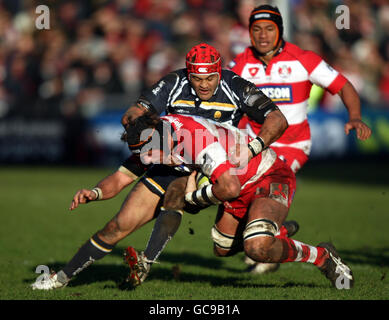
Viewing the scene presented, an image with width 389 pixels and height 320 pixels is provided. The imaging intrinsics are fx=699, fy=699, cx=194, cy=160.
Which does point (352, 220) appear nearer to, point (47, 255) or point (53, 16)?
point (47, 255)

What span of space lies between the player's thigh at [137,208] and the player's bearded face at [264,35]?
2192 mm

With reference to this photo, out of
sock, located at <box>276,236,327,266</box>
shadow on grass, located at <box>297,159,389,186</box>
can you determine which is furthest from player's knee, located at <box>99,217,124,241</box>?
shadow on grass, located at <box>297,159,389,186</box>

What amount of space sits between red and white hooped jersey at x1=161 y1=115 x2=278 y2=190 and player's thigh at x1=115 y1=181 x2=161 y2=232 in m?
0.67

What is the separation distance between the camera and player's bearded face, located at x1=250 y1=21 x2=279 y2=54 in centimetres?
791

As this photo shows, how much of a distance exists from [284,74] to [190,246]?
3271mm

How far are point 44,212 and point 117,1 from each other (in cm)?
1155

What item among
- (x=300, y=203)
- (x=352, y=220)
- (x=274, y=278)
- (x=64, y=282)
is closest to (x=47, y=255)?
(x=64, y=282)

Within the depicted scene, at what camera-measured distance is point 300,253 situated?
6.76 m

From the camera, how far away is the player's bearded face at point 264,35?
311 inches

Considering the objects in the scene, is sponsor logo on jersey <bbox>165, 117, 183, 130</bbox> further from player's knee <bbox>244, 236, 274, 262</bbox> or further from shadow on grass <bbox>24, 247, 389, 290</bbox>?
shadow on grass <bbox>24, 247, 389, 290</bbox>

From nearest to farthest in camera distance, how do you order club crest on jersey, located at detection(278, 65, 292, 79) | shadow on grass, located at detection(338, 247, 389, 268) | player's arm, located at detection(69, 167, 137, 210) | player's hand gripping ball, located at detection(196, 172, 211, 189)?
player's hand gripping ball, located at detection(196, 172, 211, 189) < player's arm, located at detection(69, 167, 137, 210) < club crest on jersey, located at detection(278, 65, 292, 79) < shadow on grass, located at detection(338, 247, 389, 268)

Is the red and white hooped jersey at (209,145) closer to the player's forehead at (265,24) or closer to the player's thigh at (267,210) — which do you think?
the player's thigh at (267,210)

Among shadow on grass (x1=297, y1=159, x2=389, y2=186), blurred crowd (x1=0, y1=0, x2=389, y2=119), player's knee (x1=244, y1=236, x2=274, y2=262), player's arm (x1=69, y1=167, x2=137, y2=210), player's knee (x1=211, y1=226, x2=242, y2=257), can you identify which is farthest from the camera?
blurred crowd (x1=0, y1=0, x2=389, y2=119)

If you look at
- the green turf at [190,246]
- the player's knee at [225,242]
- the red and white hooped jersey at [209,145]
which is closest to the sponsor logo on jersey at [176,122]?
the red and white hooped jersey at [209,145]
